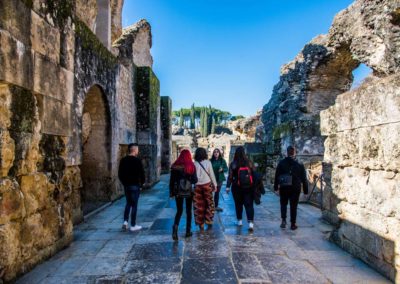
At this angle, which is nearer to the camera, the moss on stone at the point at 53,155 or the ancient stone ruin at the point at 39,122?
the ancient stone ruin at the point at 39,122

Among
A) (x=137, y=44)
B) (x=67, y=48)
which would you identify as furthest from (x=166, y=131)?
(x=67, y=48)

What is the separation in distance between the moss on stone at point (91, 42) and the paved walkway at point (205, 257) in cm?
358

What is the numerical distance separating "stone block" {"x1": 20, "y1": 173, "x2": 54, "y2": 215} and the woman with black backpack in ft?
9.66

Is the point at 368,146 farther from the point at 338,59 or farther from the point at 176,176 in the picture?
the point at 338,59

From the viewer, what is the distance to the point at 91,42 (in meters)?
6.92

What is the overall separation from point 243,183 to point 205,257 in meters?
1.76

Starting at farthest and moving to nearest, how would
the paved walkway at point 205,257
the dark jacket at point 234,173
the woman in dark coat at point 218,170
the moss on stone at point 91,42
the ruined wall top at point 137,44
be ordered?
1. the ruined wall top at point 137,44
2. the woman in dark coat at point 218,170
3. the moss on stone at point 91,42
4. the dark jacket at point 234,173
5. the paved walkway at point 205,257

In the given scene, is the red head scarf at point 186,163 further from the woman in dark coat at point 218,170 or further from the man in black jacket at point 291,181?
the woman in dark coat at point 218,170

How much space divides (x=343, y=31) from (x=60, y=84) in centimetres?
610

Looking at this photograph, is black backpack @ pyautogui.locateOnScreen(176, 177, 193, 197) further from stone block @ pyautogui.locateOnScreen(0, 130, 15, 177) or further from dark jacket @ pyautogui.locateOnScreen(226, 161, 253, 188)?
stone block @ pyautogui.locateOnScreen(0, 130, 15, 177)

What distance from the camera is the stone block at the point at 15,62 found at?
312 cm

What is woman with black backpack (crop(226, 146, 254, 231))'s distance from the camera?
5.49 metres

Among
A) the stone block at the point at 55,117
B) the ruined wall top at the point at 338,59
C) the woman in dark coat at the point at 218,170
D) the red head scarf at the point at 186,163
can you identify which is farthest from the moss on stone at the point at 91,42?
the ruined wall top at the point at 338,59

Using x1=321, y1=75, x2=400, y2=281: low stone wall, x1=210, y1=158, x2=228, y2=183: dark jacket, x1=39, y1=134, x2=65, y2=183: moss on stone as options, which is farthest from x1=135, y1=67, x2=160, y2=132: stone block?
x1=321, y1=75, x2=400, y2=281: low stone wall
